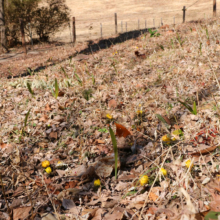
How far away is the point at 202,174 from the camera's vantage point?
1.90m

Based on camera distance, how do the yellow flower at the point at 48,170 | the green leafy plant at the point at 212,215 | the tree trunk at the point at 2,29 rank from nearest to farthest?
the green leafy plant at the point at 212,215 → the yellow flower at the point at 48,170 → the tree trunk at the point at 2,29

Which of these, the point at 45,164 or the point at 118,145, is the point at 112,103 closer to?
the point at 118,145

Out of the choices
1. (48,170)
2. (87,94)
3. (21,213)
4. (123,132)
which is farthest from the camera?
(87,94)

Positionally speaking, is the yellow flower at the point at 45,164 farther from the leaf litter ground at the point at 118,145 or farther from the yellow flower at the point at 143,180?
the yellow flower at the point at 143,180

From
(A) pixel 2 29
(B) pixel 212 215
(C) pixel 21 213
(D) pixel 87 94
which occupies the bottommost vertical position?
(C) pixel 21 213

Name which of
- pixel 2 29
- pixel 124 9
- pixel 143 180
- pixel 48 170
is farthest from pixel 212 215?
pixel 124 9

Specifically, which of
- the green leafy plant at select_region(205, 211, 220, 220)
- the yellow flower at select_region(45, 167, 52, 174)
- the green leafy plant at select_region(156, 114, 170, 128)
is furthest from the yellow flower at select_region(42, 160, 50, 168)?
the green leafy plant at select_region(205, 211, 220, 220)

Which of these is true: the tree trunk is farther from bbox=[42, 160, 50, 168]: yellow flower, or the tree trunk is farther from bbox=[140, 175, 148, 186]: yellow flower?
bbox=[140, 175, 148, 186]: yellow flower

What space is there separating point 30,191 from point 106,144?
970 millimetres

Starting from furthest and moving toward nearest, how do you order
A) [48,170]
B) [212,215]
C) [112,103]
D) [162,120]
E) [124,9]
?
1. [124,9]
2. [112,103]
3. [162,120]
4. [48,170]
5. [212,215]

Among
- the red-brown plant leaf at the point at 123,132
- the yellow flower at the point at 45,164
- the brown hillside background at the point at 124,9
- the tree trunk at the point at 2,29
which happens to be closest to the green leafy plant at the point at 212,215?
the red-brown plant leaf at the point at 123,132

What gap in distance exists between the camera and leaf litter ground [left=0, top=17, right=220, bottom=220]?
176cm

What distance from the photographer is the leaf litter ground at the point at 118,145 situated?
1761 mm

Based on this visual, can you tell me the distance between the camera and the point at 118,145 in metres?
2.61
